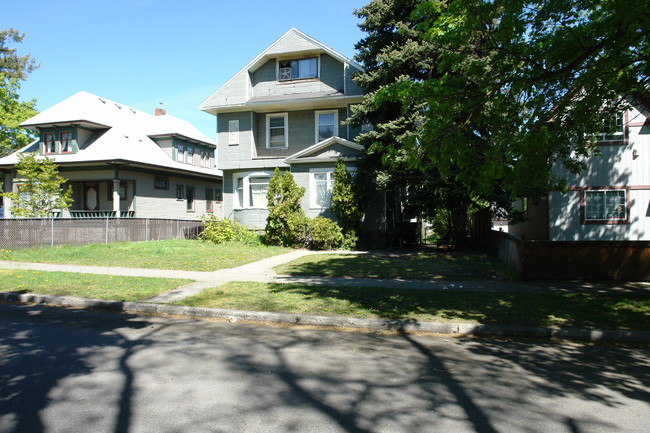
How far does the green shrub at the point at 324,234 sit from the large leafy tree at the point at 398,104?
2.91 metres

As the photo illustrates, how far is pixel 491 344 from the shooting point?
6.37 meters

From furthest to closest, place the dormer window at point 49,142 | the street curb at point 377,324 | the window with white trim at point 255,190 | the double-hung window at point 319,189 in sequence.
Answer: the dormer window at point 49,142
the window with white trim at point 255,190
the double-hung window at point 319,189
the street curb at point 377,324

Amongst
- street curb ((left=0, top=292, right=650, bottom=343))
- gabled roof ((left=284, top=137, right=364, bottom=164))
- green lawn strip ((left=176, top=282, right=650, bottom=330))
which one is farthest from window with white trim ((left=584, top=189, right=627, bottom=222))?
street curb ((left=0, top=292, right=650, bottom=343))

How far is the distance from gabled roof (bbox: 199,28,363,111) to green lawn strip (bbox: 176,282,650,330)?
52.1ft

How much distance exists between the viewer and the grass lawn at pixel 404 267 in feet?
38.8

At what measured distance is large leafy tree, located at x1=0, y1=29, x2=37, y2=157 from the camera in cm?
3503

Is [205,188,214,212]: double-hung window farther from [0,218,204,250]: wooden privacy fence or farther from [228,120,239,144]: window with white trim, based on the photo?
[228,120,239,144]: window with white trim

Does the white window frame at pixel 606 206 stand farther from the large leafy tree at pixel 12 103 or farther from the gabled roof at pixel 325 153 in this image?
the large leafy tree at pixel 12 103

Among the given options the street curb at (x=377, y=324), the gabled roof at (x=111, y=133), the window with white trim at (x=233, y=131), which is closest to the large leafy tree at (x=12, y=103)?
the gabled roof at (x=111, y=133)

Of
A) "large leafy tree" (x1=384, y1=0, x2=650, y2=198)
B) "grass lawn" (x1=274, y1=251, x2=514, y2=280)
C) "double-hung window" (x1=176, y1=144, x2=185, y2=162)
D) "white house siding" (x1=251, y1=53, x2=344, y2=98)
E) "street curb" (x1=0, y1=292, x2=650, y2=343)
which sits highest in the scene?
"white house siding" (x1=251, y1=53, x2=344, y2=98)

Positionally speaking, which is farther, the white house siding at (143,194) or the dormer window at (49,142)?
the dormer window at (49,142)

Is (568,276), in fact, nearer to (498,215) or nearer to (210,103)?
(498,215)

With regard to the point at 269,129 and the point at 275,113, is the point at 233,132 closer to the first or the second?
the point at 269,129

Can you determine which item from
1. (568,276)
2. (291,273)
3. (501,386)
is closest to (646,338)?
(501,386)
